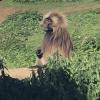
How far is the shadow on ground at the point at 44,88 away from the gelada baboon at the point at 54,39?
2.86 metres

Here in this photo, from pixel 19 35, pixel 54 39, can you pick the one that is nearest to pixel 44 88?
pixel 54 39

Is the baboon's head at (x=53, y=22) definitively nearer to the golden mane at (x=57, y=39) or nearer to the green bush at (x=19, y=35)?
the golden mane at (x=57, y=39)

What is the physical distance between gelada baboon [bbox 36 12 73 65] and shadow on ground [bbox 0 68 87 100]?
2.86 meters

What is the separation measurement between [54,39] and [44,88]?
12.6 ft

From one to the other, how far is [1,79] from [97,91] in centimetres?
134

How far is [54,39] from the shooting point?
39.0ft

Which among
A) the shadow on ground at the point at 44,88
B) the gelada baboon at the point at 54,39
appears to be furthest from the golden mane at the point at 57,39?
the shadow on ground at the point at 44,88

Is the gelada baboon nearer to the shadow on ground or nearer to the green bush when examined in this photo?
the green bush

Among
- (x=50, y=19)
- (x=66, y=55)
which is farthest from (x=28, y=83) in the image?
(x=50, y=19)

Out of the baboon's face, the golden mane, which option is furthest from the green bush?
the golden mane

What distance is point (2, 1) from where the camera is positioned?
21.9m

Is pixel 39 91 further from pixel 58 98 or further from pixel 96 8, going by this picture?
pixel 96 8

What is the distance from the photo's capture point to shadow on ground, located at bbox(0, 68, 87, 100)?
26.2 feet

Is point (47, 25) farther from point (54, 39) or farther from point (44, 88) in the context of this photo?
point (44, 88)
